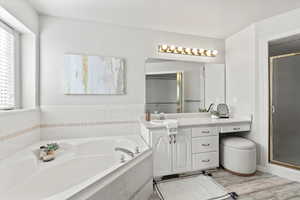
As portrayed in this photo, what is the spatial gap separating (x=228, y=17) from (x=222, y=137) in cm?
194

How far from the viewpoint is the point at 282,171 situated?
7.28 feet

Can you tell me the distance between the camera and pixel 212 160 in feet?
7.69

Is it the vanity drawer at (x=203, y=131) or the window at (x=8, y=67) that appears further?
the vanity drawer at (x=203, y=131)

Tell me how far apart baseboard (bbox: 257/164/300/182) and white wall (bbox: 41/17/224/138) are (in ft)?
6.99

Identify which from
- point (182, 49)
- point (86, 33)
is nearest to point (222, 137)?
point (182, 49)

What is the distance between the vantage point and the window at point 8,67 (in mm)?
1719

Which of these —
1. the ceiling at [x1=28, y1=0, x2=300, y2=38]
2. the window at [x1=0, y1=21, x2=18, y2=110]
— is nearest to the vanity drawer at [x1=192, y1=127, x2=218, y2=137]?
the ceiling at [x1=28, y1=0, x2=300, y2=38]

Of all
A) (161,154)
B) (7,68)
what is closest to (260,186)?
(161,154)

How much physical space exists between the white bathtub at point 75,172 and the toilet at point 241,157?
1.31m

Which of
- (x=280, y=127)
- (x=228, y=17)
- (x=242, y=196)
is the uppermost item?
(x=228, y=17)

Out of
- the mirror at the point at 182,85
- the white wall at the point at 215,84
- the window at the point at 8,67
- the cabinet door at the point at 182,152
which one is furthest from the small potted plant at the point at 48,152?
the white wall at the point at 215,84

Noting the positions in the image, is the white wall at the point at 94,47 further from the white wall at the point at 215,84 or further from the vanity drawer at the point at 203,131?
the vanity drawer at the point at 203,131

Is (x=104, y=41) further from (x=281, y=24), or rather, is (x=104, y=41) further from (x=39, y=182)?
(x=281, y=24)

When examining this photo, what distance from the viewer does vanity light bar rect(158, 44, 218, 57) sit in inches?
104
